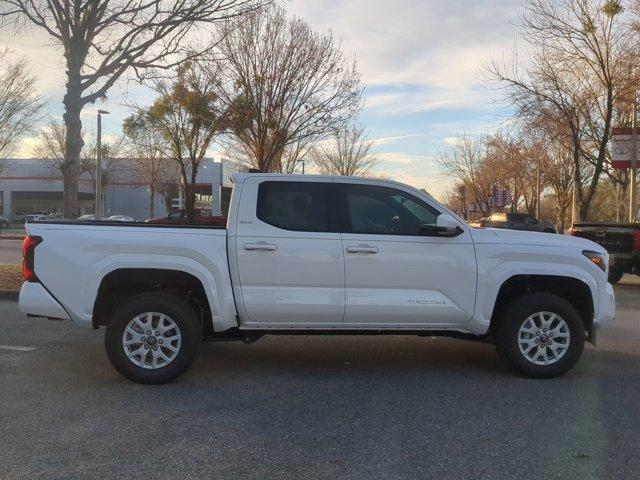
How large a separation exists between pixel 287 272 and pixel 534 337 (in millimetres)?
2424

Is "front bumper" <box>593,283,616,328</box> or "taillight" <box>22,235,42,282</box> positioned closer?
"taillight" <box>22,235,42,282</box>

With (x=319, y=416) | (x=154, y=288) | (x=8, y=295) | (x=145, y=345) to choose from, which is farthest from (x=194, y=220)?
(x=319, y=416)

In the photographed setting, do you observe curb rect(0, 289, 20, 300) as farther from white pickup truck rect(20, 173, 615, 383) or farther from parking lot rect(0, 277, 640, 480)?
white pickup truck rect(20, 173, 615, 383)

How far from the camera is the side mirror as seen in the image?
536cm

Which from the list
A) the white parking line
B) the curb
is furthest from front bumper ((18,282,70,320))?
the curb

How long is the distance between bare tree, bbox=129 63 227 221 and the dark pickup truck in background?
13530mm

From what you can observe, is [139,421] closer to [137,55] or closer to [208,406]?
[208,406]

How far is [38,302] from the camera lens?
5277mm

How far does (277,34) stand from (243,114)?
322cm

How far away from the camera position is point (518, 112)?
762 inches

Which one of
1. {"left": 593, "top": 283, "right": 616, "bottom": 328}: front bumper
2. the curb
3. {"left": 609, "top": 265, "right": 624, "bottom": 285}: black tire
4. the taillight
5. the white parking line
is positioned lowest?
the white parking line

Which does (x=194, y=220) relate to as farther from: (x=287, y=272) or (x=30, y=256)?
(x=287, y=272)

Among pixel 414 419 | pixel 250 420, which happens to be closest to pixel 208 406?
pixel 250 420

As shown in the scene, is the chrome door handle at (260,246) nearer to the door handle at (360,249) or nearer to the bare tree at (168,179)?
the door handle at (360,249)
